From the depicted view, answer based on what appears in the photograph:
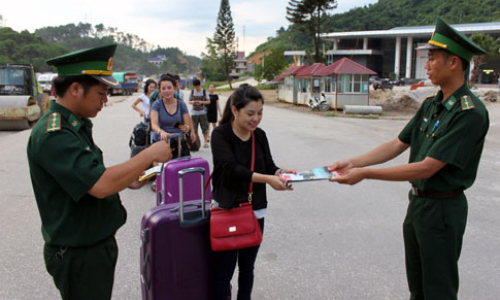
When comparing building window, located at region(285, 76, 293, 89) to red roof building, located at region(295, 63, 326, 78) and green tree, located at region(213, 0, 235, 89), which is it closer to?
red roof building, located at region(295, 63, 326, 78)

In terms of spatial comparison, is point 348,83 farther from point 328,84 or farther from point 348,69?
point 328,84

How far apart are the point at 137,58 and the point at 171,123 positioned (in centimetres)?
16266

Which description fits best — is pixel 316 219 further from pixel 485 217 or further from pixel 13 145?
pixel 13 145

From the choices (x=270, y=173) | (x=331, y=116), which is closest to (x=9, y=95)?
(x=331, y=116)

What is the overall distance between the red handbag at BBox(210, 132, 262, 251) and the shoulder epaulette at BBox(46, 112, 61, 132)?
1.08 meters

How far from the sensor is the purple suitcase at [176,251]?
2518mm

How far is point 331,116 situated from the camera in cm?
1928

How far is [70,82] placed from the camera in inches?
75.8

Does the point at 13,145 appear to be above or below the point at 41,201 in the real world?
below

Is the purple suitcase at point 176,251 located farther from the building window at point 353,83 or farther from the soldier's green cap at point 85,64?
the building window at point 353,83

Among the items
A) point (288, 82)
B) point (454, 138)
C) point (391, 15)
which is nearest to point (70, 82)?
point (454, 138)

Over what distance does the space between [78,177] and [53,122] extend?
283 mm

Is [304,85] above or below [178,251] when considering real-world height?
above


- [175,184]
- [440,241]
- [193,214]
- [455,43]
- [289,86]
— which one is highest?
[455,43]
